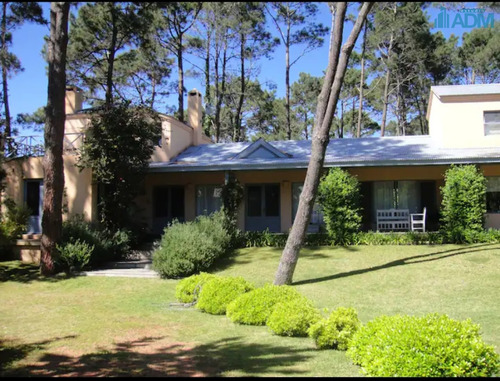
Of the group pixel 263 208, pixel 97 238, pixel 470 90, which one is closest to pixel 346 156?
pixel 263 208

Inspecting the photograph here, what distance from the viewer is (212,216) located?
51.5 feet

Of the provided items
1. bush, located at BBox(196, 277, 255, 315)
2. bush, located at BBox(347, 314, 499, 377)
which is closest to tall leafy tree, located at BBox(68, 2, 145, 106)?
bush, located at BBox(196, 277, 255, 315)

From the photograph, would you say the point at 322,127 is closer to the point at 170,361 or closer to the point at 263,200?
the point at 170,361

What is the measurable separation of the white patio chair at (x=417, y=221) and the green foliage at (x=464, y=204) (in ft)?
3.87

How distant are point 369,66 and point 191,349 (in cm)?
3061

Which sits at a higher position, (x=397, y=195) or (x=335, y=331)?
(x=397, y=195)

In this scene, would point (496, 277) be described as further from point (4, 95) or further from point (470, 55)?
point (4, 95)

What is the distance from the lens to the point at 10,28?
83.4 ft

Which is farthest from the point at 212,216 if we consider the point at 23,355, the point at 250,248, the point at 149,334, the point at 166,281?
the point at 23,355

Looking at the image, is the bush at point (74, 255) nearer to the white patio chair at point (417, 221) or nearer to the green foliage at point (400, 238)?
the green foliage at point (400, 238)

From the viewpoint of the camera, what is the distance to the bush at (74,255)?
43.6ft

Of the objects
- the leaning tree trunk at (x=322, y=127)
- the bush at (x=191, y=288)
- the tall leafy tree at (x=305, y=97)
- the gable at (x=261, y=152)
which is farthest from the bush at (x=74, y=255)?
the tall leafy tree at (x=305, y=97)

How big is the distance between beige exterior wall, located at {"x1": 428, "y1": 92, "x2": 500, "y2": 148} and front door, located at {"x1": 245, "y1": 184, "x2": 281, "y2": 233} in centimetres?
731

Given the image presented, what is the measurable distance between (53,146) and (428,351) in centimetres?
1248
